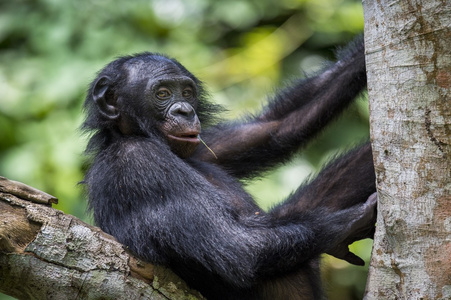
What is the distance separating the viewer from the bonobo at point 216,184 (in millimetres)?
3461

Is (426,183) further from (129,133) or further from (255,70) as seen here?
(255,70)

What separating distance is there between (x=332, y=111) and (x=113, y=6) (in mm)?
4628

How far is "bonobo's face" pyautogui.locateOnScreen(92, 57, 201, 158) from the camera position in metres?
4.10

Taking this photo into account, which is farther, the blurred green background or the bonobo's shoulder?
the blurred green background

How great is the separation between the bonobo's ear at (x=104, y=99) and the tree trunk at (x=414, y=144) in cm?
203

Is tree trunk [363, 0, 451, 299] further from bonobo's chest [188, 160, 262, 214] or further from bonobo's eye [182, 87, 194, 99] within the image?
bonobo's eye [182, 87, 194, 99]

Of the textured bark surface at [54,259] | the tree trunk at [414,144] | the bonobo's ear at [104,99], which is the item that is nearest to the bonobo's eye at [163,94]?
the bonobo's ear at [104,99]

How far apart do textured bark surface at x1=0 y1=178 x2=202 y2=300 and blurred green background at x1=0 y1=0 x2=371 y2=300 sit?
3.68 meters

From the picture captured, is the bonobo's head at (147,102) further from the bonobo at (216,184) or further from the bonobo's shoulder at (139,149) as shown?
the bonobo's shoulder at (139,149)

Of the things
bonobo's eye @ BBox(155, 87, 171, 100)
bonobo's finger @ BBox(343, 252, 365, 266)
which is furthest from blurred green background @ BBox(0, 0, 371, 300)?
bonobo's finger @ BBox(343, 252, 365, 266)

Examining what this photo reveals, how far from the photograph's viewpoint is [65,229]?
3.12m

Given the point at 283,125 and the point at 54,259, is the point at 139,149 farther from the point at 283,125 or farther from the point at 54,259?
the point at 283,125

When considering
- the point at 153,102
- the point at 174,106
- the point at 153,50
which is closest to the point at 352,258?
the point at 174,106

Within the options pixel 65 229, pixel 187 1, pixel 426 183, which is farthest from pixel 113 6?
pixel 426 183
